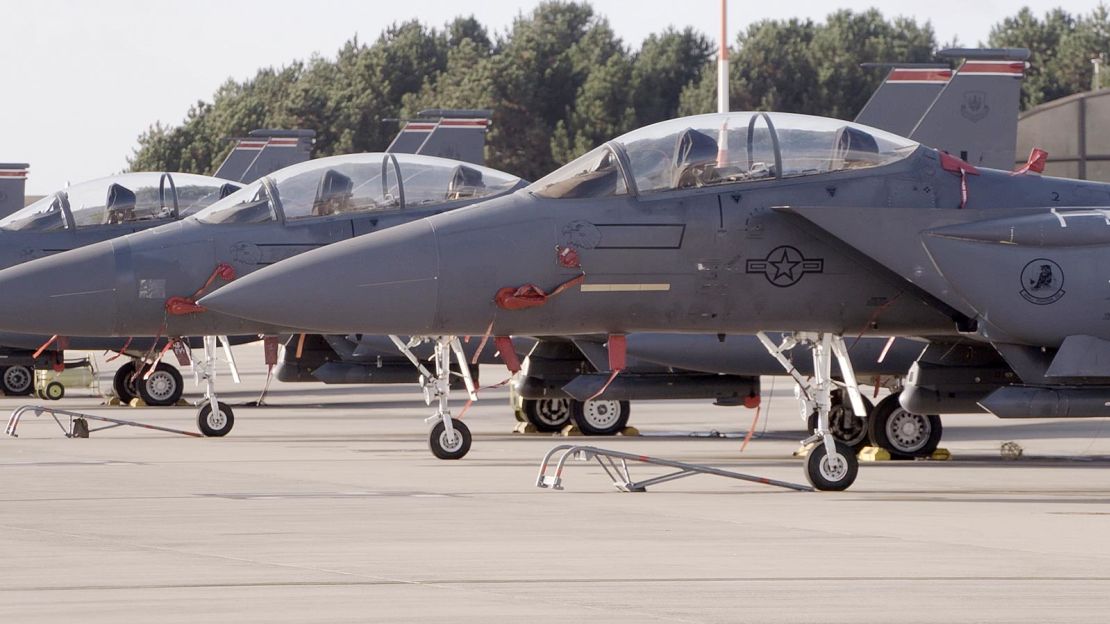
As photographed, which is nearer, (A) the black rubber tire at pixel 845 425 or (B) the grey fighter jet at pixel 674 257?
(B) the grey fighter jet at pixel 674 257

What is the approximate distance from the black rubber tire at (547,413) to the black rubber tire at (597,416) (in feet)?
1.49

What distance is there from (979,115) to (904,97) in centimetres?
199

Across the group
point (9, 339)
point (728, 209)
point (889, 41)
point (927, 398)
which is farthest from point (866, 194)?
point (889, 41)

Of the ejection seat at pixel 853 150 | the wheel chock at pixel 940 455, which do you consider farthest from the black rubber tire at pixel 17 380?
the ejection seat at pixel 853 150

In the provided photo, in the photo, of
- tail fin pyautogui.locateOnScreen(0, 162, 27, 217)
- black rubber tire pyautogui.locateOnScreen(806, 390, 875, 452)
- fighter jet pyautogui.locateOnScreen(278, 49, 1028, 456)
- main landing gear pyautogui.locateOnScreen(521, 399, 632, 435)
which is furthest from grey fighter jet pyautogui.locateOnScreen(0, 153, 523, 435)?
tail fin pyautogui.locateOnScreen(0, 162, 27, 217)

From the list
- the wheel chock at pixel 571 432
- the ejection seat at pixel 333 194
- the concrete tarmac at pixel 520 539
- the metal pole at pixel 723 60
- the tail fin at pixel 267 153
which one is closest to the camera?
the concrete tarmac at pixel 520 539

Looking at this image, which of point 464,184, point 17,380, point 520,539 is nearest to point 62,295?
point 464,184

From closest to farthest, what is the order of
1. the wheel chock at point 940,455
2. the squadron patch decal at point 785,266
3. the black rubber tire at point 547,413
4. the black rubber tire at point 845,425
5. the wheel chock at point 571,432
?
the squadron patch decal at point 785,266
the wheel chock at point 940,455
the black rubber tire at point 845,425
the wheel chock at point 571,432
the black rubber tire at point 547,413

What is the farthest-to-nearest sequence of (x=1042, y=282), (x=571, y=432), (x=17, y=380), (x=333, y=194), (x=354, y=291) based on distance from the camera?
(x=17, y=380), (x=571, y=432), (x=333, y=194), (x=1042, y=282), (x=354, y=291)

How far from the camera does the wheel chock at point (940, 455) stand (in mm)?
15586

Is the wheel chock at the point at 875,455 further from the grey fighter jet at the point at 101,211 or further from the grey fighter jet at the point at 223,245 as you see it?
the grey fighter jet at the point at 101,211

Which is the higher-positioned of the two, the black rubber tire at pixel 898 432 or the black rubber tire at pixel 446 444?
the black rubber tire at pixel 446 444

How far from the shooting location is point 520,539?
9.09 metres

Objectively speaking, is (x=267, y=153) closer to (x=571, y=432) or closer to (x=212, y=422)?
(x=212, y=422)
